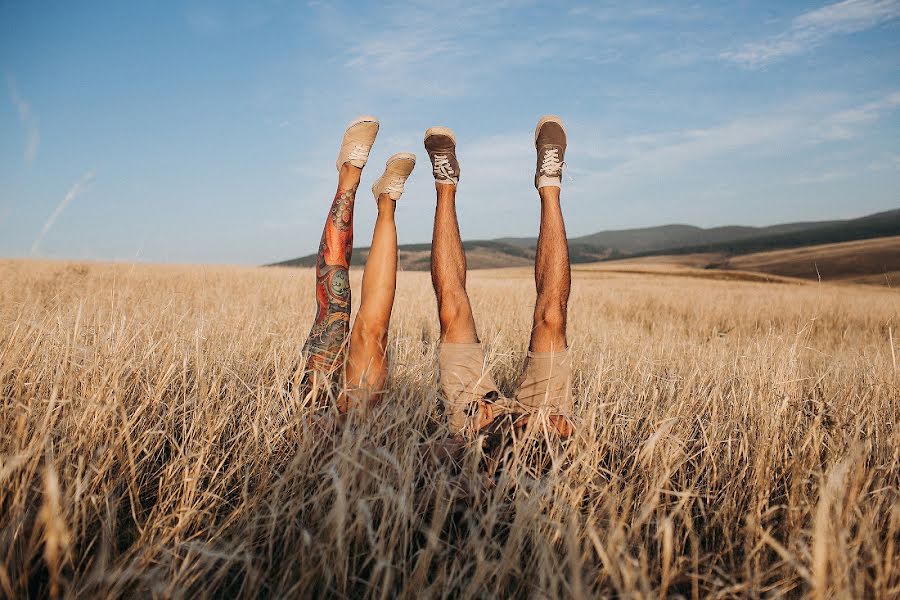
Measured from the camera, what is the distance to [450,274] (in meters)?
3.30

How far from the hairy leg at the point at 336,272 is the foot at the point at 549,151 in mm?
1326

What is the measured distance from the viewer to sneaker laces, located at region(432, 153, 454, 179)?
3.41 m

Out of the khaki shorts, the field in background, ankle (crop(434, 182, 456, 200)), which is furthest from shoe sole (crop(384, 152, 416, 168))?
the field in background

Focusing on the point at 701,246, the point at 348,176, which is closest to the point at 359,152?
the point at 348,176

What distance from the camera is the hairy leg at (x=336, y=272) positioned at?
11.2ft

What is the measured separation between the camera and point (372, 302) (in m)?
3.05

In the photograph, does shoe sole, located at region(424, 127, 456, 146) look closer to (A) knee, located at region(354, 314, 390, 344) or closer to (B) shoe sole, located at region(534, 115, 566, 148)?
(B) shoe sole, located at region(534, 115, 566, 148)

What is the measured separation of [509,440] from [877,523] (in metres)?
1.59

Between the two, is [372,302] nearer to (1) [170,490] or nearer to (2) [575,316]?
(1) [170,490]

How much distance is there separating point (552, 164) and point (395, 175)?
43.7 inches

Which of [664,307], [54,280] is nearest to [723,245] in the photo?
[664,307]

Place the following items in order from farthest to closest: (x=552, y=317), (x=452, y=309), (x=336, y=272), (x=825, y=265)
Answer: (x=825, y=265), (x=336, y=272), (x=452, y=309), (x=552, y=317)

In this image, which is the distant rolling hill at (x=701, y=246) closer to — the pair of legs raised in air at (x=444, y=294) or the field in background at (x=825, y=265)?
the field in background at (x=825, y=265)

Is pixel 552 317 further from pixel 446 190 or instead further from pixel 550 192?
pixel 446 190
